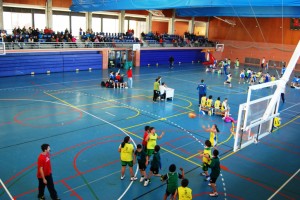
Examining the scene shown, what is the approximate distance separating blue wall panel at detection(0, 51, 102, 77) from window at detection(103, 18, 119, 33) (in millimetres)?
7334

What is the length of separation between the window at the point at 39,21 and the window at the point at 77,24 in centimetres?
385

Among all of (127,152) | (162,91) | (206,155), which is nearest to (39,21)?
(162,91)

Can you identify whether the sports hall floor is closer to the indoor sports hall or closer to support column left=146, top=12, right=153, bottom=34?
the indoor sports hall

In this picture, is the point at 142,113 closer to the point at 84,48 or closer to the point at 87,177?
the point at 87,177

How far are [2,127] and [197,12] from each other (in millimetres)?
29266

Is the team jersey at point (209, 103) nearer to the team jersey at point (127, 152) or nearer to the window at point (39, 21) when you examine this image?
the team jersey at point (127, 152)

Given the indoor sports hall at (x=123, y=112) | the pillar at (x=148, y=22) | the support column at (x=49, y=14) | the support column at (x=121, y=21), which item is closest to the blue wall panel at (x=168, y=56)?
the indoor sports hall at (x=123, y=112)

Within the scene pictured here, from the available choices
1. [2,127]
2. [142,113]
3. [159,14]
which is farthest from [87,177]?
[159,14]

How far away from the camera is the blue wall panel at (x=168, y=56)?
37125 millimetres

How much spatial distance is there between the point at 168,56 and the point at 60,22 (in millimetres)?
15145

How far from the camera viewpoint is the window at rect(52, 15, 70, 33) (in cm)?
3300

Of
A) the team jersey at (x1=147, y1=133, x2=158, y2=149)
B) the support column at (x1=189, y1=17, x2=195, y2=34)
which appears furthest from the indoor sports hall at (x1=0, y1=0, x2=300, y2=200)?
the support column at (x1=189, y1=17, x2=195, y2=34)

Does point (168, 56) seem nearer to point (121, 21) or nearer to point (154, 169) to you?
point (121, 21)

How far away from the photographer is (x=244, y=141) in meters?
9.02
